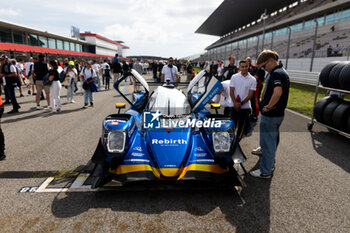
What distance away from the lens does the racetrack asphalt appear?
2637mm

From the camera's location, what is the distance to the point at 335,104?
594 centimetres

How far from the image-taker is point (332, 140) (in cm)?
578

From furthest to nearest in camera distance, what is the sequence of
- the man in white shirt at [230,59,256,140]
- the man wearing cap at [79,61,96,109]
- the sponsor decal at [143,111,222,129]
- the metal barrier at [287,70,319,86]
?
the metal barrier at [287,70,319,86] < the man wearing cap at [79,61,96,109] < the man in white shirt at [230,59,256,140] < the sponsor decal at [143,111,222,129]

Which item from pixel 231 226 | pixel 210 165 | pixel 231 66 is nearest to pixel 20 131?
pixel 210 165

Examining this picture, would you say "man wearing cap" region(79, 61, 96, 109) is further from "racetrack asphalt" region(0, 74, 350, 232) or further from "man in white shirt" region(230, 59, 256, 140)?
"man in white shirt" region(230, 59, 256, 140)

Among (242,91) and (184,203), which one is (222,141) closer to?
(184,203)

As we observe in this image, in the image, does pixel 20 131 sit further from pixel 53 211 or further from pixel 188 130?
pixel 188 130

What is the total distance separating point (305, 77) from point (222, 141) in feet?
59.4

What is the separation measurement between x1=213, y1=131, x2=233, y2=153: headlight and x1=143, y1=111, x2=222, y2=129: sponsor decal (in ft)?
0.70

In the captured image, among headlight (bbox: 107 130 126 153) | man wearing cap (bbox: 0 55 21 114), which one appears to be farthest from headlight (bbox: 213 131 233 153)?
man wearing cap (bbox: 0 55 21 114)

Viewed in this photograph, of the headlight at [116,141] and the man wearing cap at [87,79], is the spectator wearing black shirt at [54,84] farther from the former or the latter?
the headlight at [116,141]

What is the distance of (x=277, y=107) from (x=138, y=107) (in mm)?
2652

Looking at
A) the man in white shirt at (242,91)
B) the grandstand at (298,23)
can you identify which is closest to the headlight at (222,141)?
the man in white shirt at (242,91)

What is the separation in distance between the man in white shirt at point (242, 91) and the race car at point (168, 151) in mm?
1152
